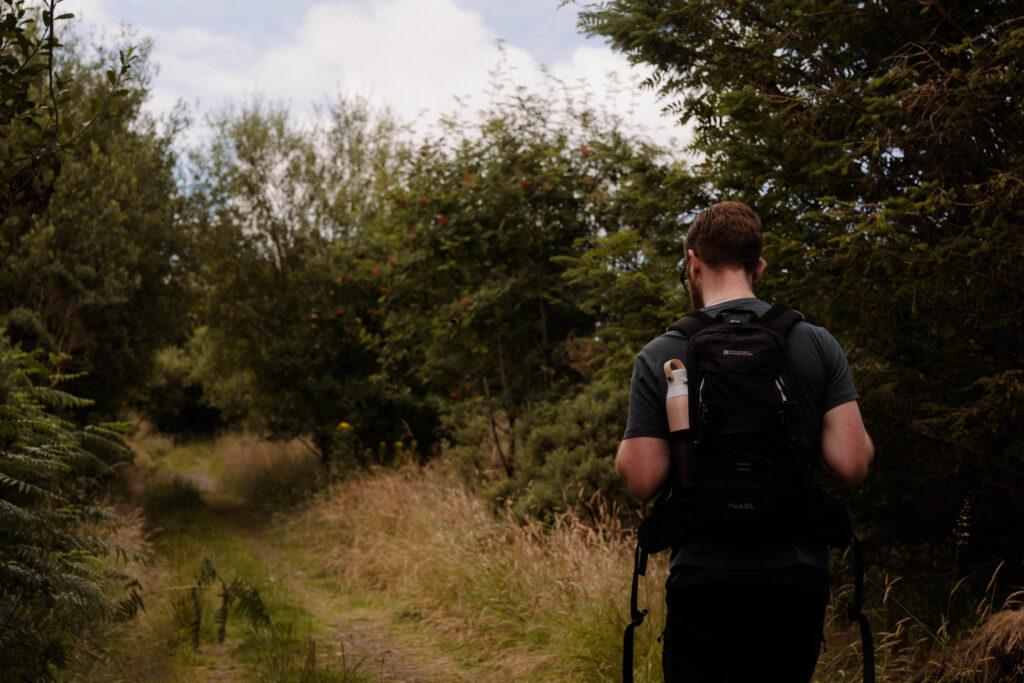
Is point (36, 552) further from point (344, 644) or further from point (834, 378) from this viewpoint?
point (834, 378)

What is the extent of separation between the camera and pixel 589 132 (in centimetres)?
1079

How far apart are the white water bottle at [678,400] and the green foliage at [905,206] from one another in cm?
251

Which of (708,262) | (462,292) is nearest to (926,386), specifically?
(708,262)

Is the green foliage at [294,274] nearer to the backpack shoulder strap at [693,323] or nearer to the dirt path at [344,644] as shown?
the dirt path at [344,644]

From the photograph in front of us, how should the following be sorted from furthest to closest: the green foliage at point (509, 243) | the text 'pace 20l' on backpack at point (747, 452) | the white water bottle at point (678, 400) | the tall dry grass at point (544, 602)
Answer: the green foliage at point (509, 243)
the tall dry grass at point (544, 602)
the white water bottle at point (678, 400)
the text 'pace 20l' on backpack at point (747, 452)

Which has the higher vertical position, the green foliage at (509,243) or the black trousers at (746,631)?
the green foliage at (509,243)

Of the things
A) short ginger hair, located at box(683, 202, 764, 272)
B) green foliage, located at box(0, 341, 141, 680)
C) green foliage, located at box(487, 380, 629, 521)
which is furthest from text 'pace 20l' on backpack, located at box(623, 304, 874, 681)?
green foliage, located at box(487, 380, 629, 521)

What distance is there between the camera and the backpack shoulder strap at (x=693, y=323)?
2.53m

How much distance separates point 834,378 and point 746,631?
818 millimetres

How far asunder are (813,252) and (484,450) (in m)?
6.74

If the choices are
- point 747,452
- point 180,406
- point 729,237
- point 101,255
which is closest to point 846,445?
point 747,452

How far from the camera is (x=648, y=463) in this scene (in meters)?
2.48

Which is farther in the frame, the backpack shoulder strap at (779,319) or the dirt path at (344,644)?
the dirt path at (344,644)

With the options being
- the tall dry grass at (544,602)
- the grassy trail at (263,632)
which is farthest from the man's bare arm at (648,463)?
the grassy trail at (263,632)
